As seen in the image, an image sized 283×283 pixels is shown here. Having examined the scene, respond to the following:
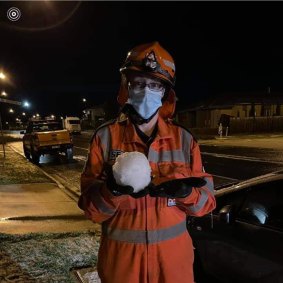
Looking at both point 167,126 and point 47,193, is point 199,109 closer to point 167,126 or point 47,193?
point 47,193

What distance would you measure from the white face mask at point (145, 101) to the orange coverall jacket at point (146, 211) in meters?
0.11

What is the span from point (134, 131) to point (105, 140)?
16 centimetres

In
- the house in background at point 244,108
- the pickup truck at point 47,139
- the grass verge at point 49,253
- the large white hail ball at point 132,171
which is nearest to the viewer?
the large white hail ball at point 132,171

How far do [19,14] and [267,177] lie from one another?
5.39 metres

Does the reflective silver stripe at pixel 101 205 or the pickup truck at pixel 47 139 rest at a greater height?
the reflective silver stripe at pixel 101 205

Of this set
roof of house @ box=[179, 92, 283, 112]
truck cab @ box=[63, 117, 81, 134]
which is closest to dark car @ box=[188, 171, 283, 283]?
roof of house @ box=[179, 92, 283, 112]

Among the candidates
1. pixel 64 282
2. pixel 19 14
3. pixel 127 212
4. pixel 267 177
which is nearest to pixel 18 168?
pixel 19 14

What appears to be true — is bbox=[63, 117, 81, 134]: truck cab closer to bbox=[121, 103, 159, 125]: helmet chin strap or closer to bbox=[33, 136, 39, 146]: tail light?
bbox=[33, 136, 39, 146]: tail light

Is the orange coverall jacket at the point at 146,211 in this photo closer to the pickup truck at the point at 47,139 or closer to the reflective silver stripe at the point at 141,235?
the reflective silver stripe at the point at 141,235

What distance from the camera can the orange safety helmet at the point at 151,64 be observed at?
223 cm

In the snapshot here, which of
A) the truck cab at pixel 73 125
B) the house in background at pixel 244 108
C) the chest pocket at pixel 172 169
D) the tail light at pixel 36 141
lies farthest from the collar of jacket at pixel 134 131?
the truck cab at pixel 73 125

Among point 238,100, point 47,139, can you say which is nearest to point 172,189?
point 47,139

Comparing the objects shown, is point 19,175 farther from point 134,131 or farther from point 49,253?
point 134,131

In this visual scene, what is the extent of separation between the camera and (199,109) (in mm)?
41781
